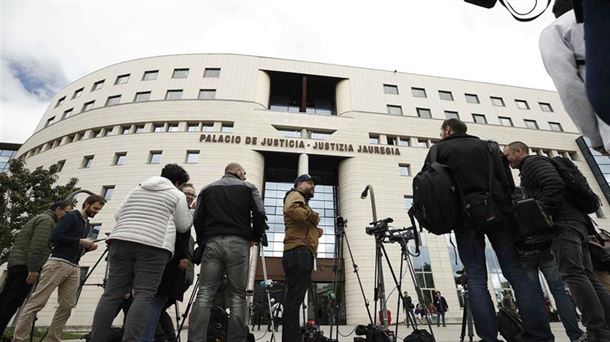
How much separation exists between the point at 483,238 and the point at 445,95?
88.3 feet

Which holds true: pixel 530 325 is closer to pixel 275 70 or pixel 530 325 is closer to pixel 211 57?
pixel 275 70

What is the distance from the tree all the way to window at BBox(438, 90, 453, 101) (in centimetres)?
2710

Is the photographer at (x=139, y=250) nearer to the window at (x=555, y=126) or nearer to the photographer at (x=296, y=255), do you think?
the photographer at (x=296, y=255)

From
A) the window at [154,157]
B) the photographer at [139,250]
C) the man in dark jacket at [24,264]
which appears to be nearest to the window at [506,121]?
the window at [154,157]

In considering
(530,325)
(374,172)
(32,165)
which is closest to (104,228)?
(32,165)

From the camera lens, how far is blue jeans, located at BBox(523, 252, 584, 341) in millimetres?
3174

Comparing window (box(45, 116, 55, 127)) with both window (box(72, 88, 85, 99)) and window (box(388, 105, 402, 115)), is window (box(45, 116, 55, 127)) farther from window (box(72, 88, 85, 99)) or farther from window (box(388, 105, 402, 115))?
window (box(388, 105, 402, 115))

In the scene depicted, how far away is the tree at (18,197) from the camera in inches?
460

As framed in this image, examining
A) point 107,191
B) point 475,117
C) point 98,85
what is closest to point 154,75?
point 98,85

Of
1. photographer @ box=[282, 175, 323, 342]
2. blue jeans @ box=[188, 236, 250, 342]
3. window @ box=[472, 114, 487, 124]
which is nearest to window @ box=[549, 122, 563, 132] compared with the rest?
window @ box=[472, 114, 487, 124]

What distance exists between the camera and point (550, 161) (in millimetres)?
3184

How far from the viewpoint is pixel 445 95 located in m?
26.2

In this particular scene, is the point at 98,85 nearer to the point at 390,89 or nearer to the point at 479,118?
the point at 390,89

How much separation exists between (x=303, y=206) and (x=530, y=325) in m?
2.38
